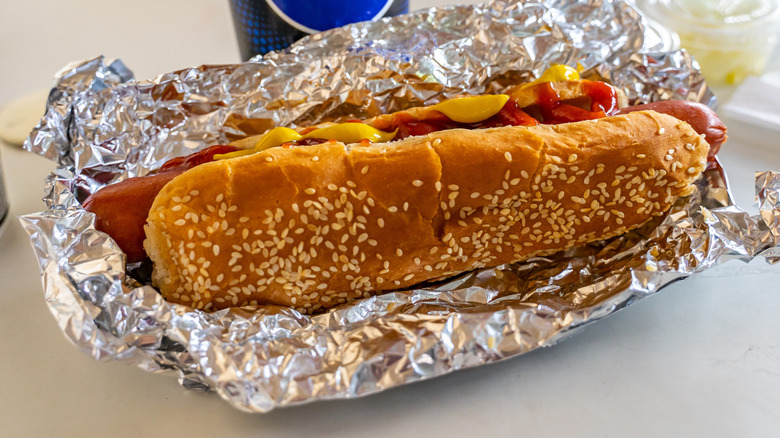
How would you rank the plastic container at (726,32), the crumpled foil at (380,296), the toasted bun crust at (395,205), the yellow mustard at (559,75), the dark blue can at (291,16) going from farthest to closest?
the plastic container at (726,32) → the dark blue can at (291,16) → the yellow mustard at (559,75) → the toasted bun crust at (395,205) → the crumpled foil at (380,296)

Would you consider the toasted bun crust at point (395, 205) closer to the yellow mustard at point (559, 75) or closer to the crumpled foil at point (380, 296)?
the crumpled foil at point (380, 296)

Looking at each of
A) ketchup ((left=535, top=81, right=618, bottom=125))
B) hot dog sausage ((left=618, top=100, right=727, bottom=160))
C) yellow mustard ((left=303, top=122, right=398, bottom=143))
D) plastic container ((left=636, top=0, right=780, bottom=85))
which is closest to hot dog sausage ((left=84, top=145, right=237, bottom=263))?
yellow mustard ((left=303, top=122, right=398, bottom=143))

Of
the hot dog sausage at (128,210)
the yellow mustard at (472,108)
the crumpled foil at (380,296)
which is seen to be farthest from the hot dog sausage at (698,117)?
the hot dog sausage at (128,210)

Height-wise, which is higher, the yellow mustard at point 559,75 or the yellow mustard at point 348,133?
the yellow mustard at point 559,75

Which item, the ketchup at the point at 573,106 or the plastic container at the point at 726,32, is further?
the plastic container at the point at 726,32

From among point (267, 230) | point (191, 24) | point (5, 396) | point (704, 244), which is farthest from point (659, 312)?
point (191, 24)

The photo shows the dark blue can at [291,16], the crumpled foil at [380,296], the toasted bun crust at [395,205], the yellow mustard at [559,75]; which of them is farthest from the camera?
the dark blue can at [291,16]

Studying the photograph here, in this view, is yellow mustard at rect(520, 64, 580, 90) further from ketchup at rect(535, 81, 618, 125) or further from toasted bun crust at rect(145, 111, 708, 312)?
toasted bun crust at rect(145, 111, 708, 312)
